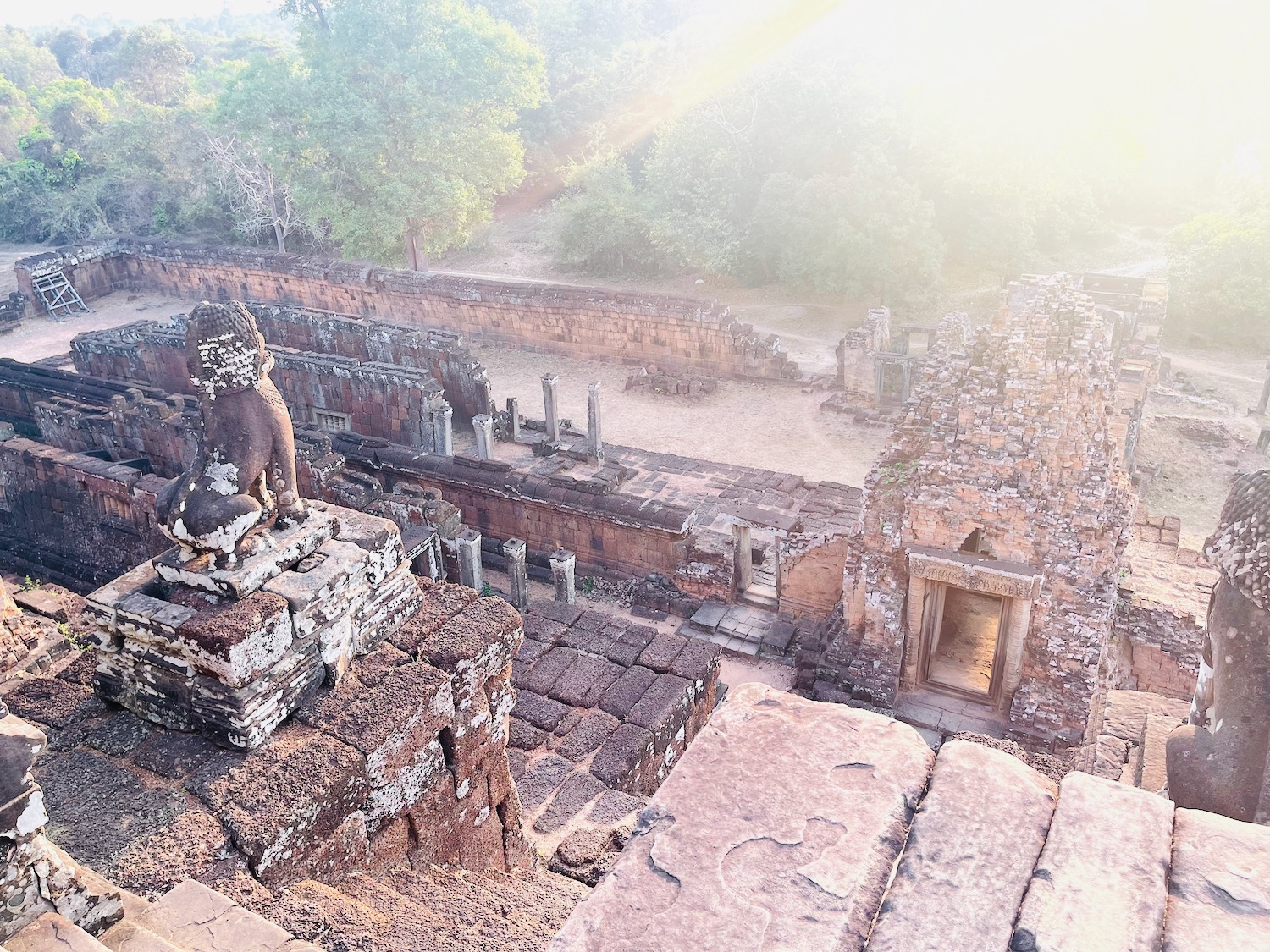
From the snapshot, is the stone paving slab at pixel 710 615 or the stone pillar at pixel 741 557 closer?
the stone paving slab at pixel 710 615

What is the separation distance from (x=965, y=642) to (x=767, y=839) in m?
10.00

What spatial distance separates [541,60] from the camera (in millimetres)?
32562

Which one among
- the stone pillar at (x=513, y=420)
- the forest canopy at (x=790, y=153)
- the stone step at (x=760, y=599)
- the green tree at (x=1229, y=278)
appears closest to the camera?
the stone step at (x=760, y=599)

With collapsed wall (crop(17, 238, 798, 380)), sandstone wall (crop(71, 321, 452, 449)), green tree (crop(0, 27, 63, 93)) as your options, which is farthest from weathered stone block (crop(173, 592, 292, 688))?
green tree (crop(0, 27, 63, 93))

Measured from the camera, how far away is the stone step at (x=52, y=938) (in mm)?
3080

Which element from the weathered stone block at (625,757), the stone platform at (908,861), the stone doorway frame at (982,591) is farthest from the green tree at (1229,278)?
the stone platform at (908,861)

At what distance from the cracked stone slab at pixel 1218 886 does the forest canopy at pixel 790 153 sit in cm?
2477

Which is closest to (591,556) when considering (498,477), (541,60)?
(498,477)

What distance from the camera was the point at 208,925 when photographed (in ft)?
10.9

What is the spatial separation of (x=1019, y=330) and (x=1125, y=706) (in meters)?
4.10

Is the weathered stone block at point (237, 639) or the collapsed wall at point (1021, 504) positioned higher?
the weathered stone block at point (237, 639)

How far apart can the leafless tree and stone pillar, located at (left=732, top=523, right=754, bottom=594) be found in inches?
1025

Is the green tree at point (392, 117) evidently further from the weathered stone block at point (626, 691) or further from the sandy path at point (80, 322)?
the weathered stone block at point (626, 691)

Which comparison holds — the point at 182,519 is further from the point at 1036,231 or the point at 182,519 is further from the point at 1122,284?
the point at 1036,231
